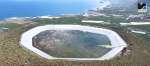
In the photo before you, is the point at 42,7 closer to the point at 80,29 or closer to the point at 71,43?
the point at 80,29

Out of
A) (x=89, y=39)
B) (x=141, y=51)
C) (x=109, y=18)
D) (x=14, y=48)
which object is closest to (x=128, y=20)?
(x=109, y=18)

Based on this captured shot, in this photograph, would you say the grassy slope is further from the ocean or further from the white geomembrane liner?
the ocean

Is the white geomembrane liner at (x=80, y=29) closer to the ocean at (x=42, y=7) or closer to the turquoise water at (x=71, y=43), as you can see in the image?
the turquoise water at (x=71, y=43)

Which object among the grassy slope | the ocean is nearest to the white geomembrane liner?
the grassy slope

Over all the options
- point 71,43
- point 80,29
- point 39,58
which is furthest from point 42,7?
point 39,58

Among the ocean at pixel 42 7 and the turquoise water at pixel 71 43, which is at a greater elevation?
the ocean at pixel 42 7

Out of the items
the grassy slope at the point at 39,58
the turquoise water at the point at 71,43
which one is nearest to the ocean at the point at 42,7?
the turquoise water at the point at 71,43
